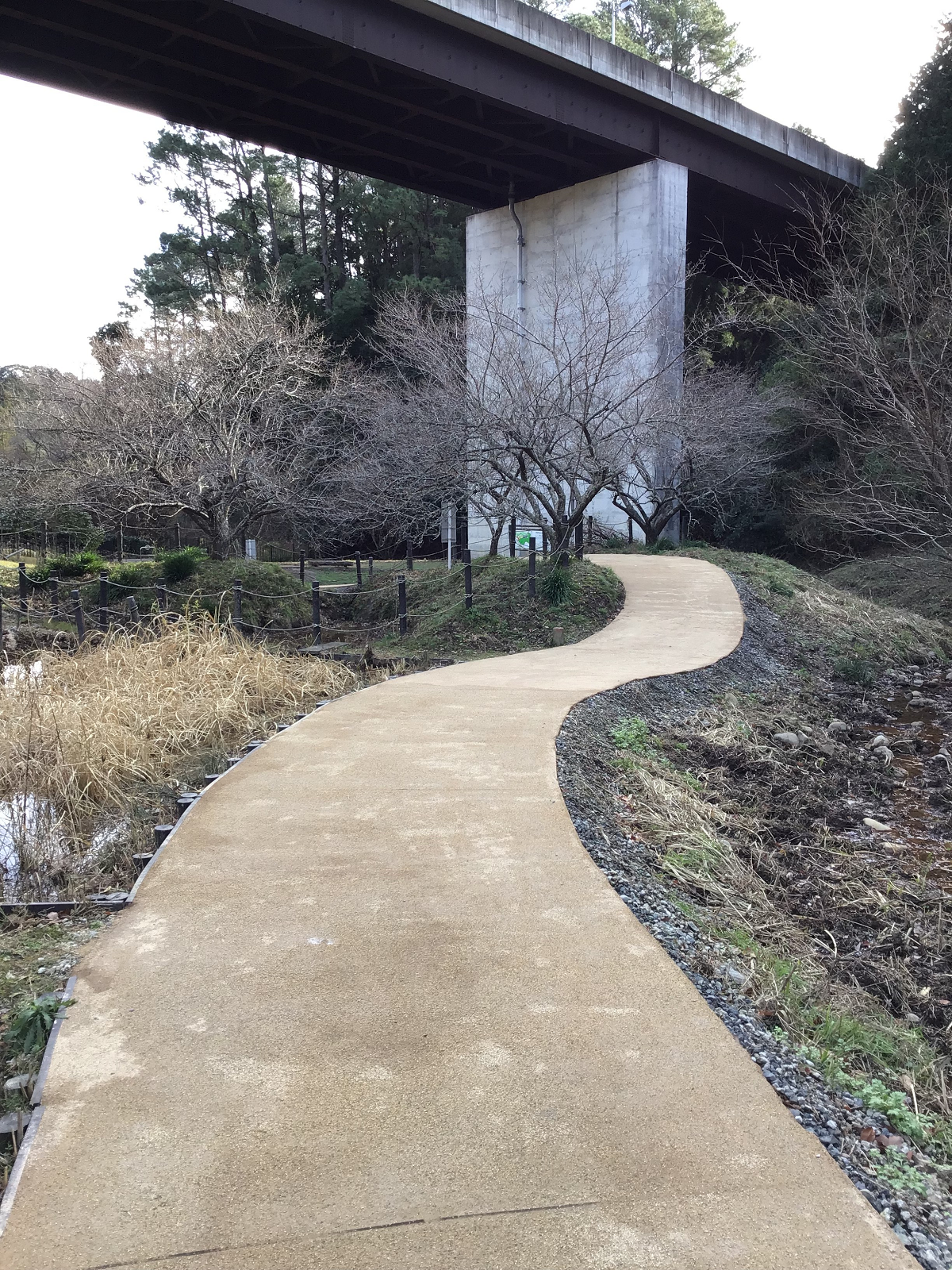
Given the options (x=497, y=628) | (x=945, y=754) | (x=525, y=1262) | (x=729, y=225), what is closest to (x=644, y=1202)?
(x=525, y=1262)

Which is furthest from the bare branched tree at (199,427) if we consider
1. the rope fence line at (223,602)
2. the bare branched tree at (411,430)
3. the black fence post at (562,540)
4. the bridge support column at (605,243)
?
the black fence post at (562,540)

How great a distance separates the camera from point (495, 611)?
12555mm

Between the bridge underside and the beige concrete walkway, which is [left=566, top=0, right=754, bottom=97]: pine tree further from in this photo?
the beige concrete walkway

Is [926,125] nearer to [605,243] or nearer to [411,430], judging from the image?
[605,243]

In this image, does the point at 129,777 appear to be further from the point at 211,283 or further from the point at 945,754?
the point at 211,283

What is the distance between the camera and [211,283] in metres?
35.2

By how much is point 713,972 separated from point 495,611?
9.09 m

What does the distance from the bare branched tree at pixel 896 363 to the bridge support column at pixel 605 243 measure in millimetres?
4058

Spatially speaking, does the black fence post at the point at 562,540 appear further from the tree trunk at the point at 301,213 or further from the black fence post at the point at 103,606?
the tree trunk at the point at 301,213

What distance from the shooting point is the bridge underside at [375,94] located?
17.3m

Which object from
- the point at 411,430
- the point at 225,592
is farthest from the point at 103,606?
the point at 411,430

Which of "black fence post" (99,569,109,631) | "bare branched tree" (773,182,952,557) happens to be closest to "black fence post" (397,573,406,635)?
"black fence post" (99,569,109,631)

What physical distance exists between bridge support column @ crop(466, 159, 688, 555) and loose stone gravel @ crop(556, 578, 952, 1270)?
14.5m

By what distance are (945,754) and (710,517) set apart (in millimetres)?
17388
